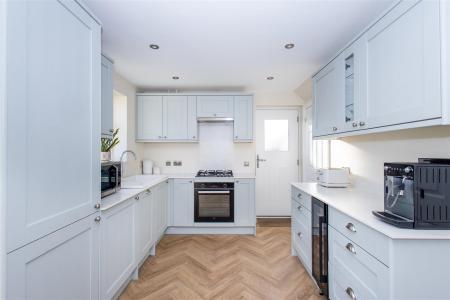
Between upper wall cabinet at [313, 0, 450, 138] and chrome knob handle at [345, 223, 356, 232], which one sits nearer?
upper wall cabinet at [313, 0, 450, 138]

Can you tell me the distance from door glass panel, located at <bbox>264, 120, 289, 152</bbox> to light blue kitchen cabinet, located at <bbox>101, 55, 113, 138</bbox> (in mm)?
2863

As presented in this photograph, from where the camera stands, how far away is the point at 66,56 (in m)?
1.25

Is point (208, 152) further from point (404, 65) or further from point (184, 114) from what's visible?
point (404, 65)

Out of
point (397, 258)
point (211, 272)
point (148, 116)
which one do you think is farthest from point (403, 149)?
point (148, 116)

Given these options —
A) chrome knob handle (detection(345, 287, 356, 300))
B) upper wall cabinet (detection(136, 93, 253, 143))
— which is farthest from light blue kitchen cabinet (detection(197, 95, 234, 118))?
chrome knob handle (detection(345, 287, 356, 300))

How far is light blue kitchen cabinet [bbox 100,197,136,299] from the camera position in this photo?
1665 mm

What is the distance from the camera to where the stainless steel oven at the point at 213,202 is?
11.2 feet

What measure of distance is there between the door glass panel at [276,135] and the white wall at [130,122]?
7.67 ft

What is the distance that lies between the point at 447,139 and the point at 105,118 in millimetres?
2629

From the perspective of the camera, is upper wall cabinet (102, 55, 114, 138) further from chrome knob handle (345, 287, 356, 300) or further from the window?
chrome knob handle (345, 287, 356, 300)

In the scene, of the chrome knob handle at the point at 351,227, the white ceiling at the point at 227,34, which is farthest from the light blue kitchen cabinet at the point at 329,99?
the chrome knob handle at the point at 351,227

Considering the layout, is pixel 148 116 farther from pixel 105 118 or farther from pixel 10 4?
pixel 10 4

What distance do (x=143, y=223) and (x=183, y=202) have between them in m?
1.04

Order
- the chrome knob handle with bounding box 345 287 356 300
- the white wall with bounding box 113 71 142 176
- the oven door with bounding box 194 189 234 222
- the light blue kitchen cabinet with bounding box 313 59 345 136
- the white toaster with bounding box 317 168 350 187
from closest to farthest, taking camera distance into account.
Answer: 1. the chrome knob handle with bounding box 345 287 356 300
2. the light blue kitchen cabinet with bounding box 313 59 345 136
3. the white toaster with bounding box 317 168 350 187
4. the white wall with bounding box 113 71 142 176
5. the oven door with bounding box 194 189 234 222
